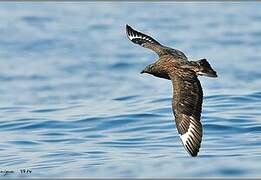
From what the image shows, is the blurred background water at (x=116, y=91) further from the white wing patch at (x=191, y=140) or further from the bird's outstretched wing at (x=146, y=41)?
the bird's outstretched wing at (x=146, y=41)

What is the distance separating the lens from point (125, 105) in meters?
13.5

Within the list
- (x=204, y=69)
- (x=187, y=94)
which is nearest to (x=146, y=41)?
(x=204, y=69)

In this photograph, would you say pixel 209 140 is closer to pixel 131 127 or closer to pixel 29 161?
pixel 131 127

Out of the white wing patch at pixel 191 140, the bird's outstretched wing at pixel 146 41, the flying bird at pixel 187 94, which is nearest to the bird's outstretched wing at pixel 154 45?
the bird's outstretched wing at pixel 146 41

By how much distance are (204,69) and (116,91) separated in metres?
7.96

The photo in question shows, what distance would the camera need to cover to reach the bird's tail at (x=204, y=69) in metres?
9.48

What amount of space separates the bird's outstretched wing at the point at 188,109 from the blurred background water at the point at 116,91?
1.11 ft

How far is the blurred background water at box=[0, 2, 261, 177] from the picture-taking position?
9852 millimetres

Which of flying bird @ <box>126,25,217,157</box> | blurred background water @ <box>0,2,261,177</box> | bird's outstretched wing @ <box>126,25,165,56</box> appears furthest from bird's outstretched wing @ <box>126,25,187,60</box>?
blurred background water @ <box>0,2,261,177</box>

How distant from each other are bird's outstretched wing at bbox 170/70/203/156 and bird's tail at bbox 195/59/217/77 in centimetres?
12

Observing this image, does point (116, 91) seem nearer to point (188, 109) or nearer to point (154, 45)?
point (154, 45)

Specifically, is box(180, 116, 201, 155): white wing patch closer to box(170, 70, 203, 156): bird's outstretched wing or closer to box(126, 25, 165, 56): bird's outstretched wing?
box(170, 70, 203, 156): bird's outstretched wing

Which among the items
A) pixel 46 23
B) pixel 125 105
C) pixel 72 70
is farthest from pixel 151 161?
pixel 46 23

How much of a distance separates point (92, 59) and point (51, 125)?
9260mm
